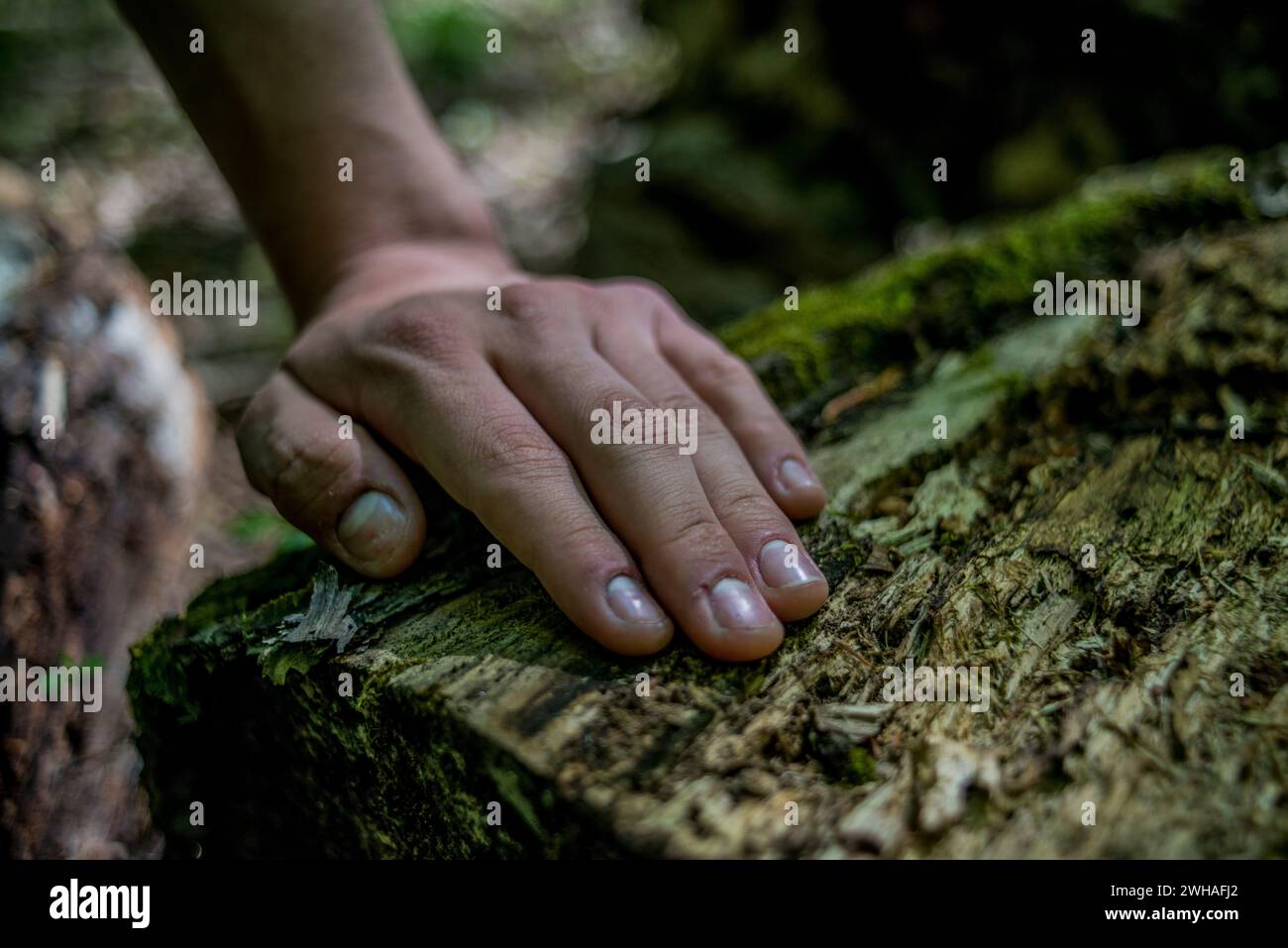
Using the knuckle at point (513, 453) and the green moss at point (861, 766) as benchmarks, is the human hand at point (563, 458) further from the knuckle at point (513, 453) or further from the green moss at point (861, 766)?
the green moss at point (861, 766)

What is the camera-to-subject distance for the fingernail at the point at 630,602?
1.46 metres

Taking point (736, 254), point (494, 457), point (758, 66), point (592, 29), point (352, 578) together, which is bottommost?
point (352, 578)

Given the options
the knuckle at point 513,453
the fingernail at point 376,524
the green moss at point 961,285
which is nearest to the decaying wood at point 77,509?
the fingernail at point 376,524

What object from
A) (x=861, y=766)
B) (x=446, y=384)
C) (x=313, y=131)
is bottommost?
(x=861, y=766)

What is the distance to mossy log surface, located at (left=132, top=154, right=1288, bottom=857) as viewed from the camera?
1.19 metres

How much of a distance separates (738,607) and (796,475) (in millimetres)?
463

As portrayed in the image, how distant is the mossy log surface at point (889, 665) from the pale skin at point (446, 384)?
0.44 ft

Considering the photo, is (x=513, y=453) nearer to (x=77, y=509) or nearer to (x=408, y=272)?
(x=408, y=272)

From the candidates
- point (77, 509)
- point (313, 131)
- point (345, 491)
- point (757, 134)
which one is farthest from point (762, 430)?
point (757, 134)

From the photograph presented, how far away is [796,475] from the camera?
182cm

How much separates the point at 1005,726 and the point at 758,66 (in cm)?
591
